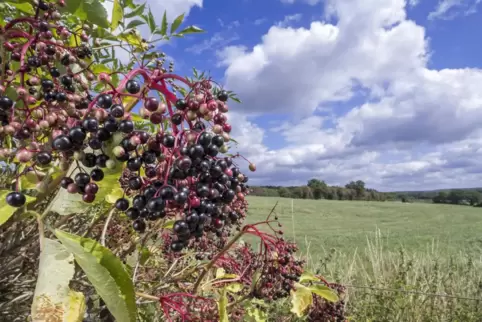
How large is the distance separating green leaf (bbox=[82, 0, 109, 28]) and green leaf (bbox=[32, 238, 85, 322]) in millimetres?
477

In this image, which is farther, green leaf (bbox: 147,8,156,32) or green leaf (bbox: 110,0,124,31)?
green leaf (bbox: 147,8,156,32)

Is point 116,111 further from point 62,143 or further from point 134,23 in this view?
point 134,23

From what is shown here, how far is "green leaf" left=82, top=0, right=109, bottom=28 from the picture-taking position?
82 centimetres

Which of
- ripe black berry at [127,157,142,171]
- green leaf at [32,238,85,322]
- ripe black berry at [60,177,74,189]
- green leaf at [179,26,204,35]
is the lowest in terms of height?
green leaf at [32,238,85,322]

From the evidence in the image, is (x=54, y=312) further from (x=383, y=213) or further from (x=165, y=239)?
(x=383, y=213)

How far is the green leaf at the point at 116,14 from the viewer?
1.00m

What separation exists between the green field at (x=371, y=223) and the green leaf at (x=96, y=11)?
894cm

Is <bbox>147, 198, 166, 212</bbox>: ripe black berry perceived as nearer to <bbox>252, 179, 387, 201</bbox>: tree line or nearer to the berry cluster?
the berry cluster

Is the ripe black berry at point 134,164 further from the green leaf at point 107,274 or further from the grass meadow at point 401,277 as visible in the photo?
the grass meadow at point 401,277

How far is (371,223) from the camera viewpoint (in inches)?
602

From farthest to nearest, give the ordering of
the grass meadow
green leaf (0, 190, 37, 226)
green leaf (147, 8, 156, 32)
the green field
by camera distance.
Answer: the green field, the grass meadow, green leaf (147, 8, 156, 32), green leaf (0, 190, 37, 226)

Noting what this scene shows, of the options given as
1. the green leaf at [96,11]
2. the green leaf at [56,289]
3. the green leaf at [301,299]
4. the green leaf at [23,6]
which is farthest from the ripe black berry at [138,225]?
the green leaf at [301,299]

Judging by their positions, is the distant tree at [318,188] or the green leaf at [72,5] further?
the distant tree at [318,188]

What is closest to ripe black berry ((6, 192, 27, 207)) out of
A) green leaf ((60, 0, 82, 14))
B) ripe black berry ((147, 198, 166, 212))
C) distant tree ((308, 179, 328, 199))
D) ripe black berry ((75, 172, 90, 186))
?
ripe black berry ((75, 172, 90, 186))
